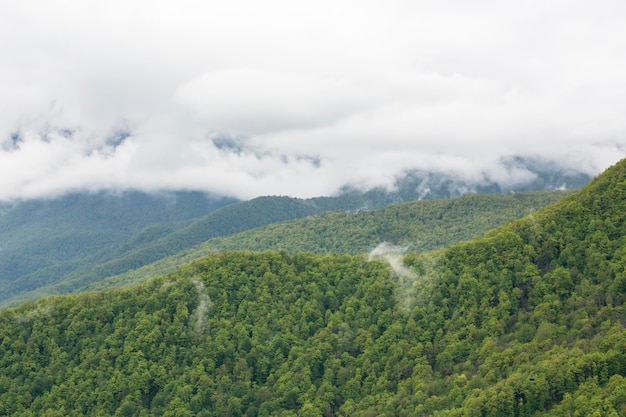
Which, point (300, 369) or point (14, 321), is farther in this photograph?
point (14, 321)

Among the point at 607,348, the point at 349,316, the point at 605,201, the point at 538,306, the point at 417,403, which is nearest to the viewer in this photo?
the point at 607,348

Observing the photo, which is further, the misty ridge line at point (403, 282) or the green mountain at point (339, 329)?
the misty ridge line at point (403, 282)

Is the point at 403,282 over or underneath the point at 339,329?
over

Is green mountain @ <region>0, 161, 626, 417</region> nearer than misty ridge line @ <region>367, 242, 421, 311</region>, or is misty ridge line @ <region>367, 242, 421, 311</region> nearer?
green mountain @ <region>0, 161, 626, 417</region>

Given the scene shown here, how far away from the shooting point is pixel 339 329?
117 meters

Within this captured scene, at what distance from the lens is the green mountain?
95.8 metres

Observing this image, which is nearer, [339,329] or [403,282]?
[339,329]

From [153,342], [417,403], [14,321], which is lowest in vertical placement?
[417,403]

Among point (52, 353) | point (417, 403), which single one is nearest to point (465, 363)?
point (417, 403)

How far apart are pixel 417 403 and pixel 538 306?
22641 mm

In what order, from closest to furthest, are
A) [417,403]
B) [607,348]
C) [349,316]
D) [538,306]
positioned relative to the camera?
1. [607,348]
2. [417,403]
3. [538,306]
4. [349,316]

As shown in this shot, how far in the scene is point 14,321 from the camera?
125 meters

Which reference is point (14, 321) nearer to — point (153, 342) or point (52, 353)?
point (52, 353)

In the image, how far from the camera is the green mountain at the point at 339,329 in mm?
95812
